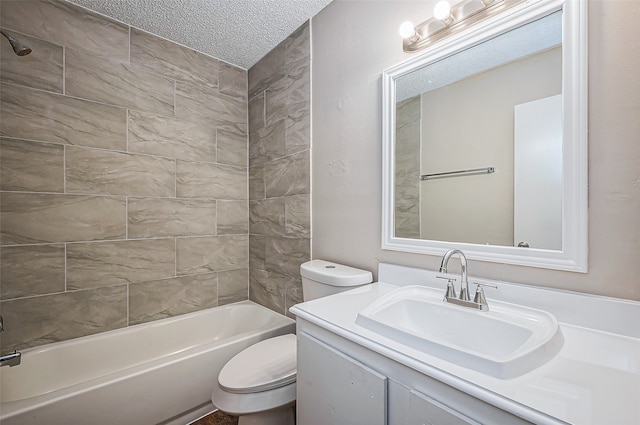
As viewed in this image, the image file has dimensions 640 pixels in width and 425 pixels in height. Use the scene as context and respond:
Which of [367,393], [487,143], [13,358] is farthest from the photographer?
[13,358]

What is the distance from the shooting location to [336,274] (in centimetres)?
148

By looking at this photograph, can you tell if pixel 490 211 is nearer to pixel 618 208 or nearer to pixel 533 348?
pixel 618 208

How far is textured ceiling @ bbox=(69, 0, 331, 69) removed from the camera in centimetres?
175

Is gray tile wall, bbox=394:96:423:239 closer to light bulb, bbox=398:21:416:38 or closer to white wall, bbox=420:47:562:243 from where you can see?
white wall, bbox=420:47:562:243

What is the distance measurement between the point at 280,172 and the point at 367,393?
1.64 meters

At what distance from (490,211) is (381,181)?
0.51 metres

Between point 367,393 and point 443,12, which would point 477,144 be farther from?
point 367,393

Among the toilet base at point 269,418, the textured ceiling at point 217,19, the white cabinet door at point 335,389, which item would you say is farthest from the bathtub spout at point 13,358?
the textured ceiling at point 217,19

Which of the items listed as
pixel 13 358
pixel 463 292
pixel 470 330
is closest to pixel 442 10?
pixel 463 292

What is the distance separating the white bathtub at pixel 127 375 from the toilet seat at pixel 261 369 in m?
0.22

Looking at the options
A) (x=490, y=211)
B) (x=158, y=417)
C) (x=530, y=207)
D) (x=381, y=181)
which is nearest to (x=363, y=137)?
(x=381, y=181)

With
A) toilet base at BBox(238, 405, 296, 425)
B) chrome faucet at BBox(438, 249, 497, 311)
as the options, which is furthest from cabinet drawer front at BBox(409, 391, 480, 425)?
toilet base at BBox(238, 405, 296, 425)

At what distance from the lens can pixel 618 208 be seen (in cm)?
85

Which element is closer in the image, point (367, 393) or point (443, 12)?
point (367, 393)
